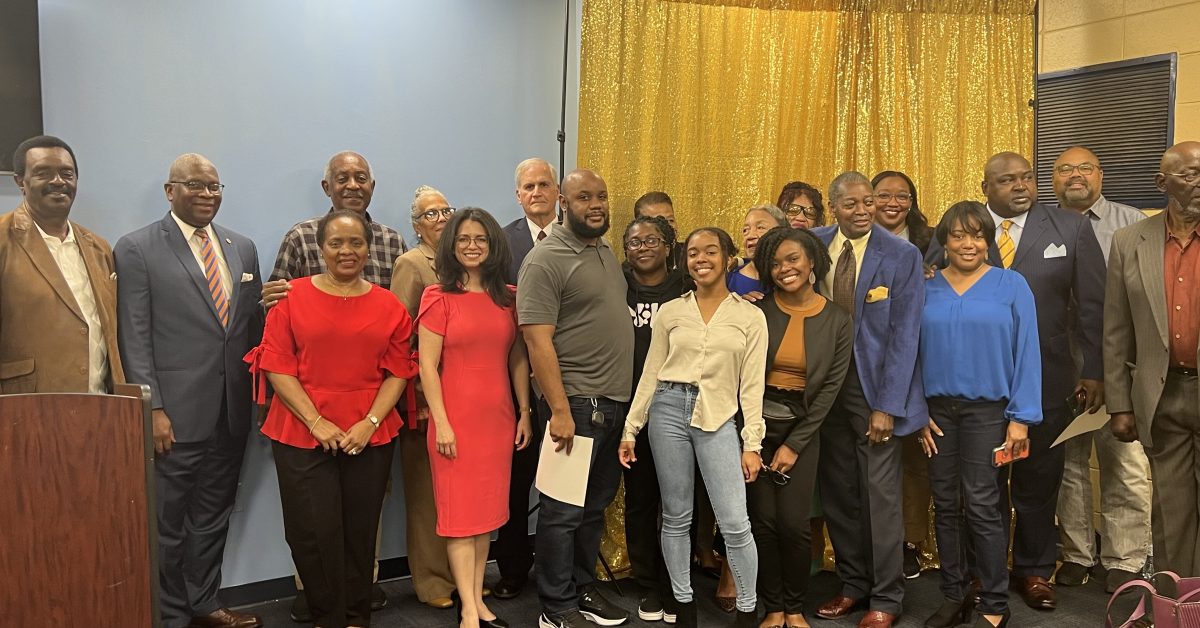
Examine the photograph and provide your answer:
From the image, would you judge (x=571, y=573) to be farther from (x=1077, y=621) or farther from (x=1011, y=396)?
(x=1077, y=621)

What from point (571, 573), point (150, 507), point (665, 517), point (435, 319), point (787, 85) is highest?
point (787, 85)

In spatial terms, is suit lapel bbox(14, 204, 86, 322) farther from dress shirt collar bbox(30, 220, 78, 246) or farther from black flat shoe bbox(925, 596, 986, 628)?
black flat shoe bbox(925, 596, 986, 628)

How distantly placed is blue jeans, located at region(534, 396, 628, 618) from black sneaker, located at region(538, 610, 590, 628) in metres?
0.02

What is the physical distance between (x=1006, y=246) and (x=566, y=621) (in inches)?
91.3

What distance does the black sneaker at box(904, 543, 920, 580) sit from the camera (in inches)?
155

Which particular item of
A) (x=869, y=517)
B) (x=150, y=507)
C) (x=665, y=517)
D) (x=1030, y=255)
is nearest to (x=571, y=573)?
(x=665, y=517)

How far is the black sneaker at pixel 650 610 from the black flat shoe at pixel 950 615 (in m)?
1.01

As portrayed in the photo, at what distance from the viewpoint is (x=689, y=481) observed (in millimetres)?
3186

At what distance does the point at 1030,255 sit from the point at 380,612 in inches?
117

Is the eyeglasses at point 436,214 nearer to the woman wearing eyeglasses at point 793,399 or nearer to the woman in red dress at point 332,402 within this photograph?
the woman in red dress at point 332,402

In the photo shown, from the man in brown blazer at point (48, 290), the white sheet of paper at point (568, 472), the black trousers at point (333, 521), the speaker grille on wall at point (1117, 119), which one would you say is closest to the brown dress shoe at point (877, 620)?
the white sheet of paper at point (568, 472)

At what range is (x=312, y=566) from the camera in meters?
2.96

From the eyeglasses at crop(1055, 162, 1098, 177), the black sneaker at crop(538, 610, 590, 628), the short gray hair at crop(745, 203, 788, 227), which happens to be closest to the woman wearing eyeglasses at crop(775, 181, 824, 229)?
the short gray hair at crop(745, 203, 788, 227)

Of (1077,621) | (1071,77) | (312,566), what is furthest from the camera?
(1071,77)
